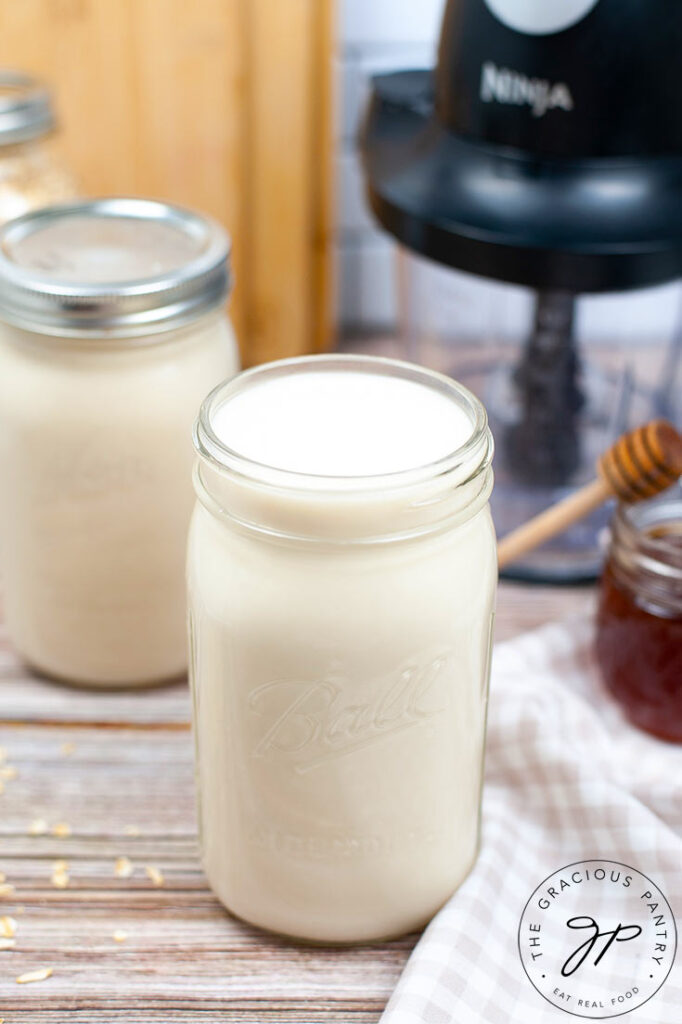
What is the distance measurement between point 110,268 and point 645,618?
0.37 m

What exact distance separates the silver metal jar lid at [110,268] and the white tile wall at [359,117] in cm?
34

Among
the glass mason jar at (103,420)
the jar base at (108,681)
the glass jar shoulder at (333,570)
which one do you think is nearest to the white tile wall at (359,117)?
the glass mason jar at (103,420)

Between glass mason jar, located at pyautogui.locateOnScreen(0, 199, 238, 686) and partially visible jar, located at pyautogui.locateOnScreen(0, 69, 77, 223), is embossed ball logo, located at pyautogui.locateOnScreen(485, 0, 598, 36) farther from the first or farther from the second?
partially visible jar, located at pyautogui.locateOnScreen(0, 69, 77, 223)

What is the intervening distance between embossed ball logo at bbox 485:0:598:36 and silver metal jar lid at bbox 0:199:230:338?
0.21m

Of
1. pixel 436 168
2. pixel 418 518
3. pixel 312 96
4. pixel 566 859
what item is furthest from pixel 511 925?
pixel 312 96

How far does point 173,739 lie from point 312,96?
576 millimetres

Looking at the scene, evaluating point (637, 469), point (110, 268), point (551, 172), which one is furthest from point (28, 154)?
point (637, 469)

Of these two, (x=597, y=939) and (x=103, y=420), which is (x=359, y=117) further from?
(x=597, y=939)

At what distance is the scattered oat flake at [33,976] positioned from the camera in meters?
0.58

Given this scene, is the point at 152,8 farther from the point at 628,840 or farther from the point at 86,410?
the point at 628,840

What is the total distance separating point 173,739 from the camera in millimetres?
734

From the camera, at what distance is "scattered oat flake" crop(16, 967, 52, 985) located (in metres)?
0.58

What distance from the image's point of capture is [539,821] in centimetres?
65

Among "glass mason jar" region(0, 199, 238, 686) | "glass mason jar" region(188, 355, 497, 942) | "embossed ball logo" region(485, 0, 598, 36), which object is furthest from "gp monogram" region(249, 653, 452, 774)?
"embossed ball logo" region(485, 0, 598, 36)
